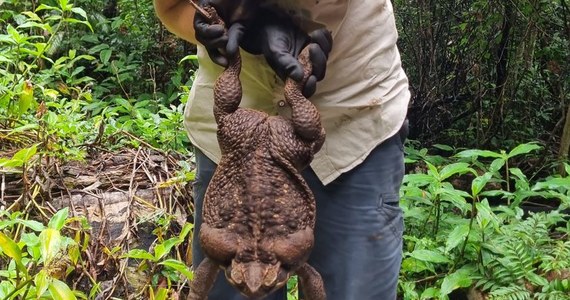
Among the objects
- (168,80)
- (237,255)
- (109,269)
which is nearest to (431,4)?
(168,80)

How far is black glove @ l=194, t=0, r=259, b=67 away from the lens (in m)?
1.14

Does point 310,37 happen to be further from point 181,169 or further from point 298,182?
point 181,169

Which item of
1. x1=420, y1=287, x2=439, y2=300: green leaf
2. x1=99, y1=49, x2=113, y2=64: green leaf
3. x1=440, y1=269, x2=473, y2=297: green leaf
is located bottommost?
x1=420, y1=287, x2=439, y2=300: green leaf

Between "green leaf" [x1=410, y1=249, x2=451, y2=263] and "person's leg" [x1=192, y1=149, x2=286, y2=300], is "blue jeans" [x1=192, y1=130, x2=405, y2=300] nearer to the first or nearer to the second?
"person's leg" [x1=192, y1=149, x2=286, y2=300]

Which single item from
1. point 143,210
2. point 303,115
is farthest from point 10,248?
point 143,210

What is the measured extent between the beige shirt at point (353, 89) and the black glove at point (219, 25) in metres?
0.21

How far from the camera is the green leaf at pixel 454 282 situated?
255 cm

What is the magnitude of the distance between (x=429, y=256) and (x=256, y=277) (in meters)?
1.77

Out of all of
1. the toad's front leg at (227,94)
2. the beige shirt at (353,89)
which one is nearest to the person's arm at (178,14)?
the beige shirt at (353,89)

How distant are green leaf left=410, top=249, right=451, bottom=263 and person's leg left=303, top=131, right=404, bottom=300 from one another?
1.09m

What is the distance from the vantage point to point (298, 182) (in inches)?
42.1

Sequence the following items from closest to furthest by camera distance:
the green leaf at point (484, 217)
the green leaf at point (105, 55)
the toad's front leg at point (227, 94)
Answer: the toad's front leg at point (227, 94), the green leaf at point (484, 217), the green leaf at point (105, 55)

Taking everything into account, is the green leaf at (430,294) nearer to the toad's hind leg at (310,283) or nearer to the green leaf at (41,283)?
the green leaf at (41,283)

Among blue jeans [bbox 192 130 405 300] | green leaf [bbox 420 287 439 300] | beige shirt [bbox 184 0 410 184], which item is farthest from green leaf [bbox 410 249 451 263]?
beige shirt [bbox 184 0 410 184]
